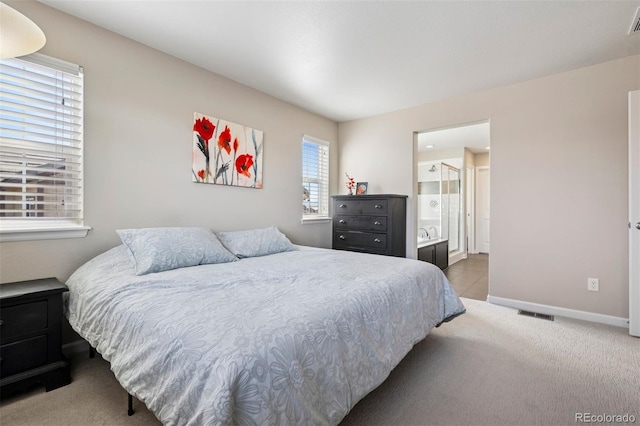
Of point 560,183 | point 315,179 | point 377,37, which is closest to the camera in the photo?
point 377,37

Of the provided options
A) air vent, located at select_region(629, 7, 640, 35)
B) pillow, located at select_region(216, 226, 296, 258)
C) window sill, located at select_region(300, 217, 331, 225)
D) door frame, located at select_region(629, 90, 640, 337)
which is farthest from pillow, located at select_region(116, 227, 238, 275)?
air vent, located at select_region(629, 7, 640, 35)

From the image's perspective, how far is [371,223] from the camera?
3867 millimetres

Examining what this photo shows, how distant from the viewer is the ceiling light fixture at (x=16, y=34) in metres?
1.36

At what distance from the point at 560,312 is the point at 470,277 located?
5.37 ft

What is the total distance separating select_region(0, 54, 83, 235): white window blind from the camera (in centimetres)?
194

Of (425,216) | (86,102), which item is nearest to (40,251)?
(86,102)

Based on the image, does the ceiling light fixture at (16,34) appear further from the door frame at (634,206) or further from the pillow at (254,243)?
the door frame at (634,206)

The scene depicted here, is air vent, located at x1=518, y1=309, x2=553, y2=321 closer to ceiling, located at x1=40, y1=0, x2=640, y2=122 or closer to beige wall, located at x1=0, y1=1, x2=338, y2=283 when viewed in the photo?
ceiling, located at x1=40, y1=0, x2=640, y2=122

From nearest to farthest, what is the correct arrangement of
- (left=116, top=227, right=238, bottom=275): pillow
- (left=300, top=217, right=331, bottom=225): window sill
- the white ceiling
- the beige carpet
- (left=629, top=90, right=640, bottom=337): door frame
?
1. the beige carpet
2. (left=116, top=227, right=238, bottom=275): pillow
3. (left=629, top=90, right=640, bottom=337): door frame
4. (left=300, top=217, right=331, bottom=225): window sill
5. the white ceiling

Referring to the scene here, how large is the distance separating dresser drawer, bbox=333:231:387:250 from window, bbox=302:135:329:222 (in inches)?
19.3

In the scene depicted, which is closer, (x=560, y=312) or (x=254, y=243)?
(x=254, y=243)

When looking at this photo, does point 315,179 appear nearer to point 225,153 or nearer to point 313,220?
point 313,220

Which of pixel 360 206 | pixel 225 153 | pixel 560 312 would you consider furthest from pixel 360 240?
pixel 560 312

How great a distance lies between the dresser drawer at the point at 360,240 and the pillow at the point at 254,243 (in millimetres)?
1134
